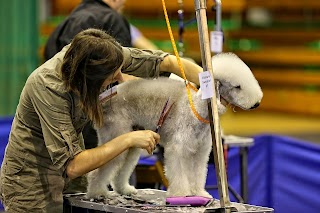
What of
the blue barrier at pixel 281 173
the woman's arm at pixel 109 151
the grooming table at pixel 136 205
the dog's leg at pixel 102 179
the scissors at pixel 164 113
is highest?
the scissors at pixel 164 113

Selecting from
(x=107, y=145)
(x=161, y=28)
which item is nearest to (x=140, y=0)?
(x=161, y=28)

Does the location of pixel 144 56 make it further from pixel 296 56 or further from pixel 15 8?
pixel 296 56

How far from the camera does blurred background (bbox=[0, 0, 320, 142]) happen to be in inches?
356

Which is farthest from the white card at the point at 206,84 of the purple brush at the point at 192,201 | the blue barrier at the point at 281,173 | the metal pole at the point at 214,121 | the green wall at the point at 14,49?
the green wall at the point at 14,49

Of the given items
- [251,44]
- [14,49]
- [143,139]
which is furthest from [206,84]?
[251,44]

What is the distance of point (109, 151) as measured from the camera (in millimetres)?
2723

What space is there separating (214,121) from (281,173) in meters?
2.88

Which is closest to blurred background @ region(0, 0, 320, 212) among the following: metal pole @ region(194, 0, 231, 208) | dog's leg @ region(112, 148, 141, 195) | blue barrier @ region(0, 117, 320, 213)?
blue barrier @ region(0, 117, 320, 213)

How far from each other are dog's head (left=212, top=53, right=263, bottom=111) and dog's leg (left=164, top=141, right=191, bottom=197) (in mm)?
231

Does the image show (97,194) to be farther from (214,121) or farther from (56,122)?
(214,121)

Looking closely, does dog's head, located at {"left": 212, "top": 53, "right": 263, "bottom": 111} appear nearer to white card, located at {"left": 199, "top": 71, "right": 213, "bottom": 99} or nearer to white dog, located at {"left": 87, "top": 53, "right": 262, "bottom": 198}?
white dog, located at {"left": 87, "top": 53, "right": 262, "bottom": 198}

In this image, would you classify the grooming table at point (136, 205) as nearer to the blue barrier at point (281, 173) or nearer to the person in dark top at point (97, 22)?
the person in dark top at point (97, 22)

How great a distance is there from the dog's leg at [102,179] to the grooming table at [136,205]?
0.04 meters

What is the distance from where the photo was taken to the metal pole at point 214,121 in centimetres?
260
